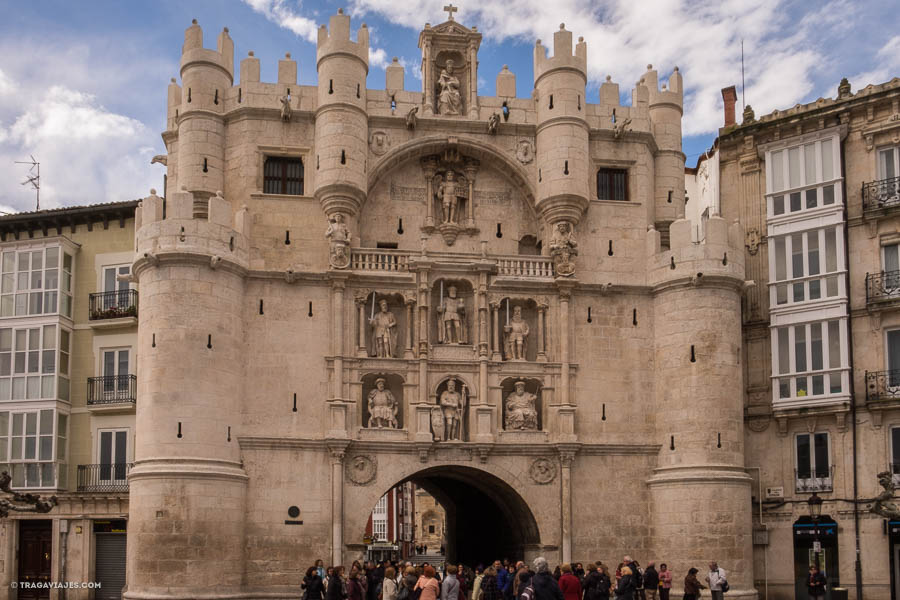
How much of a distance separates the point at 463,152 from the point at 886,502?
56.2 ft

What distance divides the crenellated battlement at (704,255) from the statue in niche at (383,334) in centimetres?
876

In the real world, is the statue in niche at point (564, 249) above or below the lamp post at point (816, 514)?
above

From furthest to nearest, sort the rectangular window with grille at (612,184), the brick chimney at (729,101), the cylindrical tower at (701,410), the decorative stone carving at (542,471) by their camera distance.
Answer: the brick chimney at (729,101), the rectangular window with grille at (612,184), the decorative stone carving at (542,471), the cylindrical tower at (701,410)

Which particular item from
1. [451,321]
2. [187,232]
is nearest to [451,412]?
[451,321]

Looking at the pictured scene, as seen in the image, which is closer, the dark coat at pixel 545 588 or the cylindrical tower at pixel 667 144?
the dark coat at pixel 545 588

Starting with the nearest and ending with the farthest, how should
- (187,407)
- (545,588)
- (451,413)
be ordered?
(545,588) < (187,407) < (451,413)

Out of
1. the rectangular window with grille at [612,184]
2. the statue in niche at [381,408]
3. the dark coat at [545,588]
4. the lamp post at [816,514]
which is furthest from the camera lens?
the rectangular window with grille at [612,184]

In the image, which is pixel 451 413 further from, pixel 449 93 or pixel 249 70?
pixel 249 70

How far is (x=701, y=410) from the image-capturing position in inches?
1427

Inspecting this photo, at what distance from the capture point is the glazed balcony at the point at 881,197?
117ft

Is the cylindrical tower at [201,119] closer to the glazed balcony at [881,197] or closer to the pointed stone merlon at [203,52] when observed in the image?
the pointed stone merlon at [203,52]

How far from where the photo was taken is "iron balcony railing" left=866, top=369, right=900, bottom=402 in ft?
114

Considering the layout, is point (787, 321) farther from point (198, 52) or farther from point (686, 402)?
point (198, 52)

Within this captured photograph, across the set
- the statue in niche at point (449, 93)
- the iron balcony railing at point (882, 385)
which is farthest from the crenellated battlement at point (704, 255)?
the statue in niche at point (449, 93)
